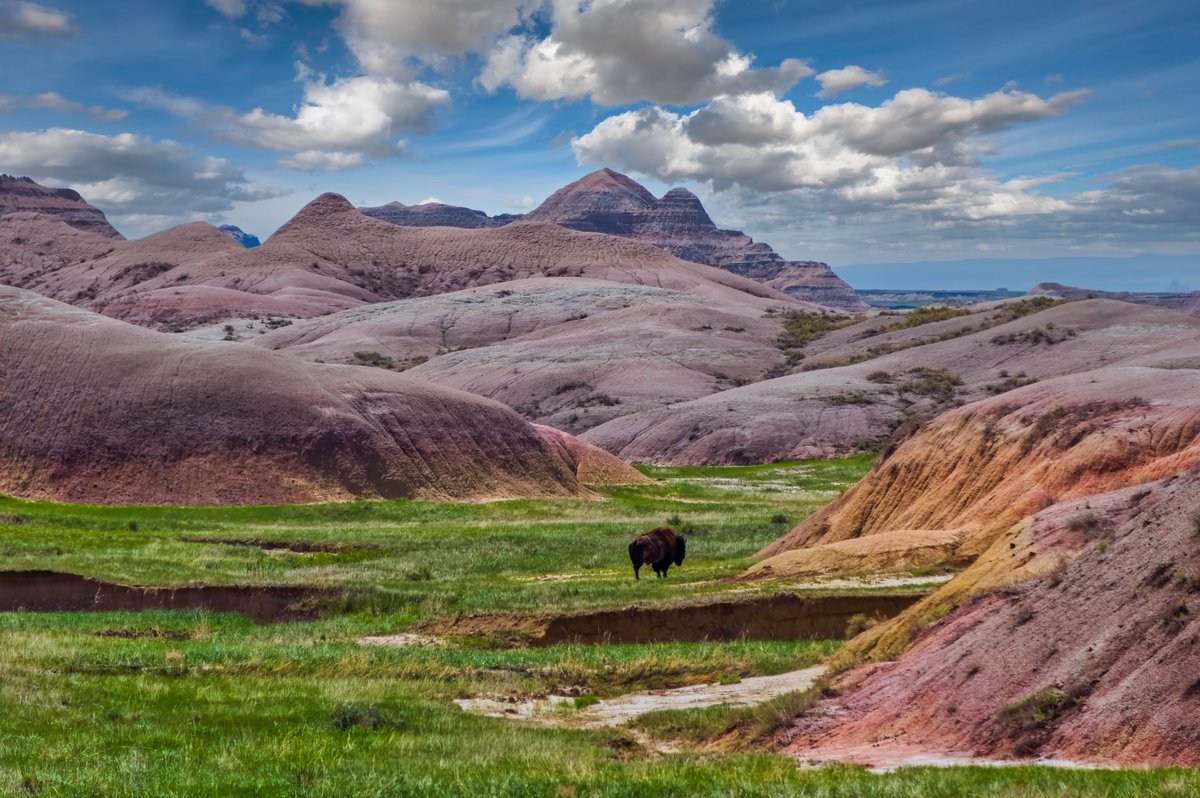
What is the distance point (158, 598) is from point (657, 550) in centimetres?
1371

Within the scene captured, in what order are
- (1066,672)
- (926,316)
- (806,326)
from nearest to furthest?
(1066,672)
(926,316)
(806,326)

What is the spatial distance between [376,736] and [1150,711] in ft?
26.7

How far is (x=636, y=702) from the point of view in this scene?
16844 millimetres

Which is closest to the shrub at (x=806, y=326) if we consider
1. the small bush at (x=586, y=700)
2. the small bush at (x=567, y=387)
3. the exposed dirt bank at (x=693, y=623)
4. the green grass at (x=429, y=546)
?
the small bush at (x=567, y=387)

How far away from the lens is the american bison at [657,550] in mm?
31609

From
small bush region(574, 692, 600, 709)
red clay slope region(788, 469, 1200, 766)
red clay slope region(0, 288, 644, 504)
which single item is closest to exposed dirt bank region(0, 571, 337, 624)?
small bush region(574, 692, 600, 709)

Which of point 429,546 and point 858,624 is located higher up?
point 858,624

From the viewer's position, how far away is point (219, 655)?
1933 centimetres

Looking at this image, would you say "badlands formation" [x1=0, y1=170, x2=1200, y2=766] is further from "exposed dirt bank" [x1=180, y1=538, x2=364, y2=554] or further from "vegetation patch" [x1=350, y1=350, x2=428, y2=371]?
"exposed dirt bank" [x1=180, y1=538, x2=364, y2=554]

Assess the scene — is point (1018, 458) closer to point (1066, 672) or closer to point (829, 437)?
point (1066, 672)

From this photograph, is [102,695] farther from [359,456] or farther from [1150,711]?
[359,456]

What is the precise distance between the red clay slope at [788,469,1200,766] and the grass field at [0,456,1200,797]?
1.21 meters

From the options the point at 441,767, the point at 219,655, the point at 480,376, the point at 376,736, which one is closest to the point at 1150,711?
the point at 441,767

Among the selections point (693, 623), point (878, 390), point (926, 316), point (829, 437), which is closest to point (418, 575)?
point (693, 623)
